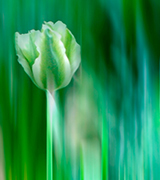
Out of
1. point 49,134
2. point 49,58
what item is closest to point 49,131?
point 49,134

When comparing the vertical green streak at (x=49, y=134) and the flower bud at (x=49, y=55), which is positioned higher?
the flower bud at (x=49, y=55)

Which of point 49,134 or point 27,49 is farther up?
point 27,49

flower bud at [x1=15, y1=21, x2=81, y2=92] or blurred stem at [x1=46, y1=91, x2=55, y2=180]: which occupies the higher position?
flower bud at [x1=15, y1=21, x2=81, y2=92]

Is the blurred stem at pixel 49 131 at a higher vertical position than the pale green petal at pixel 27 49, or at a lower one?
lower

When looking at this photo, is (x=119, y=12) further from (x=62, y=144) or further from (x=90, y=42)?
(x=62, y=144)

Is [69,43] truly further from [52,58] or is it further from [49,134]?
[49,134]

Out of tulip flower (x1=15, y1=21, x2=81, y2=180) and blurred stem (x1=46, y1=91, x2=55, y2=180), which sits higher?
tulip flower (x1=15, y1=21, x2=81, y2=180)
